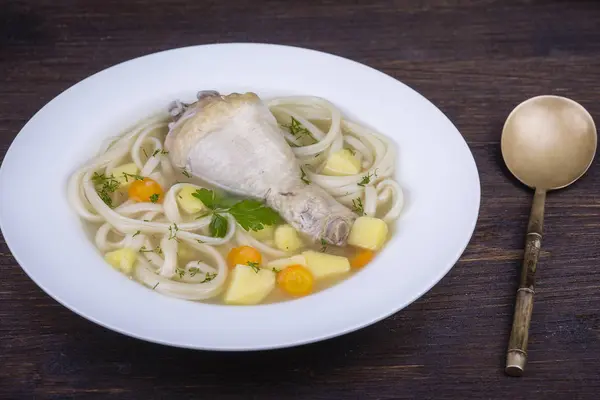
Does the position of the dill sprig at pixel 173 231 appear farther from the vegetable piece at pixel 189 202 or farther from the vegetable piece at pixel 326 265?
the vegetable piece at pixel 326 265

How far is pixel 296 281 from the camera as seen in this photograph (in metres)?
3.09

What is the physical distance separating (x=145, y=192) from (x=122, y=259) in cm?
56

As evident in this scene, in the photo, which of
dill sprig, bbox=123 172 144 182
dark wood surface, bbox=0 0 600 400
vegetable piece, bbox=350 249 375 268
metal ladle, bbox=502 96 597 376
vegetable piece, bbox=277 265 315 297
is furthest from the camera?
metal ladle, bbox=502 96 597 376

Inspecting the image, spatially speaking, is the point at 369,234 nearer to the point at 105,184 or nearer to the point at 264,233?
the point at 264,233

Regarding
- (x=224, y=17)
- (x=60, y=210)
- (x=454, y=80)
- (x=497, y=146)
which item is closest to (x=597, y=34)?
(x=454, y=80)

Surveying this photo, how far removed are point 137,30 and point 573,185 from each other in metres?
2.97

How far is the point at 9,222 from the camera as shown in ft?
10.0

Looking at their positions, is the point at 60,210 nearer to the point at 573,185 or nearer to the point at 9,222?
the point at 9,222

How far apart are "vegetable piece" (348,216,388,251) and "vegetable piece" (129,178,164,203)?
0.97 metres

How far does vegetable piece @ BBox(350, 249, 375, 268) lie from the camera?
3.20m

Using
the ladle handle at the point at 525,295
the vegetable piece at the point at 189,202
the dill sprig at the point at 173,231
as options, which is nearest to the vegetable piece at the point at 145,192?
the vegetable piece at the point at 189,202

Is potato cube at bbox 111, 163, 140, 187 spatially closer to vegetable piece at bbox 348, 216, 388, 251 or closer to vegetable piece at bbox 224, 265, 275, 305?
vegetable piece at bbox 224, 265, 275, 305

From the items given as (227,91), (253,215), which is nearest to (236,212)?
(253,215)

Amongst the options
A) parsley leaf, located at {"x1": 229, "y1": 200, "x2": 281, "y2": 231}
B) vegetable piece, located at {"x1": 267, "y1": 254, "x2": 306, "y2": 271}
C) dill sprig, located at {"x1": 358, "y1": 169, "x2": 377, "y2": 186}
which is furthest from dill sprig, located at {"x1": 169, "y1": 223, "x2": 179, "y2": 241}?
dill sprig, located at {"x1": 358, "y1": 169, "x2": 377, "y2": 186}
